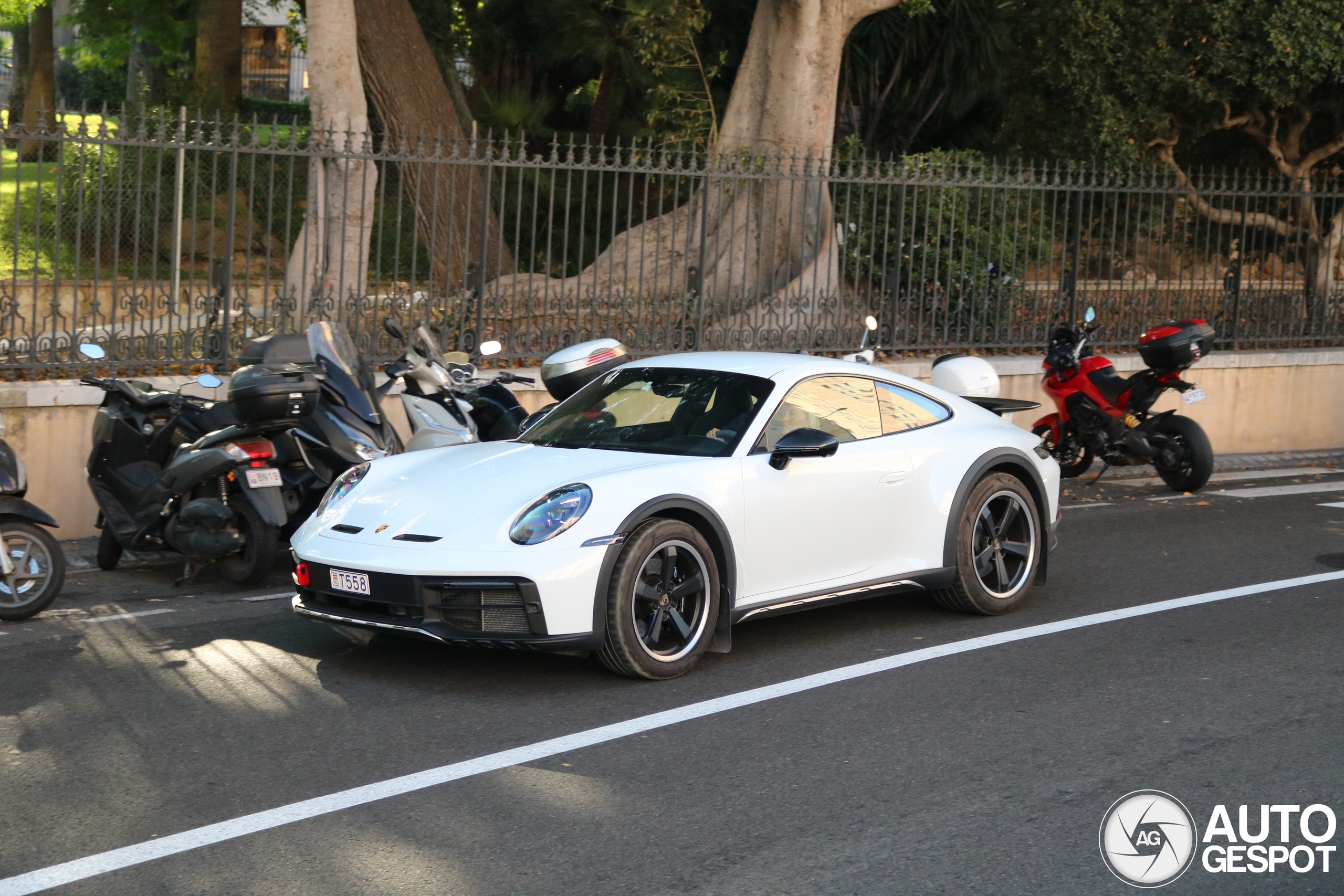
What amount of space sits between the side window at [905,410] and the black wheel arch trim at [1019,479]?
323 millimetres

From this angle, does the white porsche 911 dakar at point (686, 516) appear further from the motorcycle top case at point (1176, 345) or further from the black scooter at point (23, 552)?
the motorcycle top case at point (1176, 345)

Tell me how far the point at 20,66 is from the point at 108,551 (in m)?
33.5

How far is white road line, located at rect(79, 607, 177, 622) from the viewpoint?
24.5 feet

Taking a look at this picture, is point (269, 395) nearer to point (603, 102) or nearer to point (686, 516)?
point (686, 516)

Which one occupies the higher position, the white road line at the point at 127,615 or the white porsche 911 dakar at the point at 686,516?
the white porsche 911 dakar at the point at 686,516

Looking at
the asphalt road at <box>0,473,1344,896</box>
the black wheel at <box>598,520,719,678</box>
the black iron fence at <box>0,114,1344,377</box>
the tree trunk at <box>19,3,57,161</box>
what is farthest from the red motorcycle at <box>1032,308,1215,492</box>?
the tree trunk at <box>19,3,57,161</box>

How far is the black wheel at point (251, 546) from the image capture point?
26.5 feet

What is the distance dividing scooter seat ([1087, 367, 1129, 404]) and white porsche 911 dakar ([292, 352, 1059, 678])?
16.0ft

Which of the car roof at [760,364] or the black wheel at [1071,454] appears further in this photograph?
the black wheel at [1071,454]

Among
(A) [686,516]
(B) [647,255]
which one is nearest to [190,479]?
(A) [686,516]

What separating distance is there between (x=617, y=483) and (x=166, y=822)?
2306 millimetres

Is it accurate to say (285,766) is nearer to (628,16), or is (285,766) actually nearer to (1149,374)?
(1149,374)

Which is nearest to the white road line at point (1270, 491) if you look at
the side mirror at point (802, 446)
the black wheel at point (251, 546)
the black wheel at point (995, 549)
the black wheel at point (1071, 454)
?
the black wheel at point (1071, 454)

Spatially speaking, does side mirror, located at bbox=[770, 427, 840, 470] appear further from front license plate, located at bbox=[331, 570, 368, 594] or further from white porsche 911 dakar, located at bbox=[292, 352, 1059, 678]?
front license plate, located at bbox=[331, 570, 368, 594]
